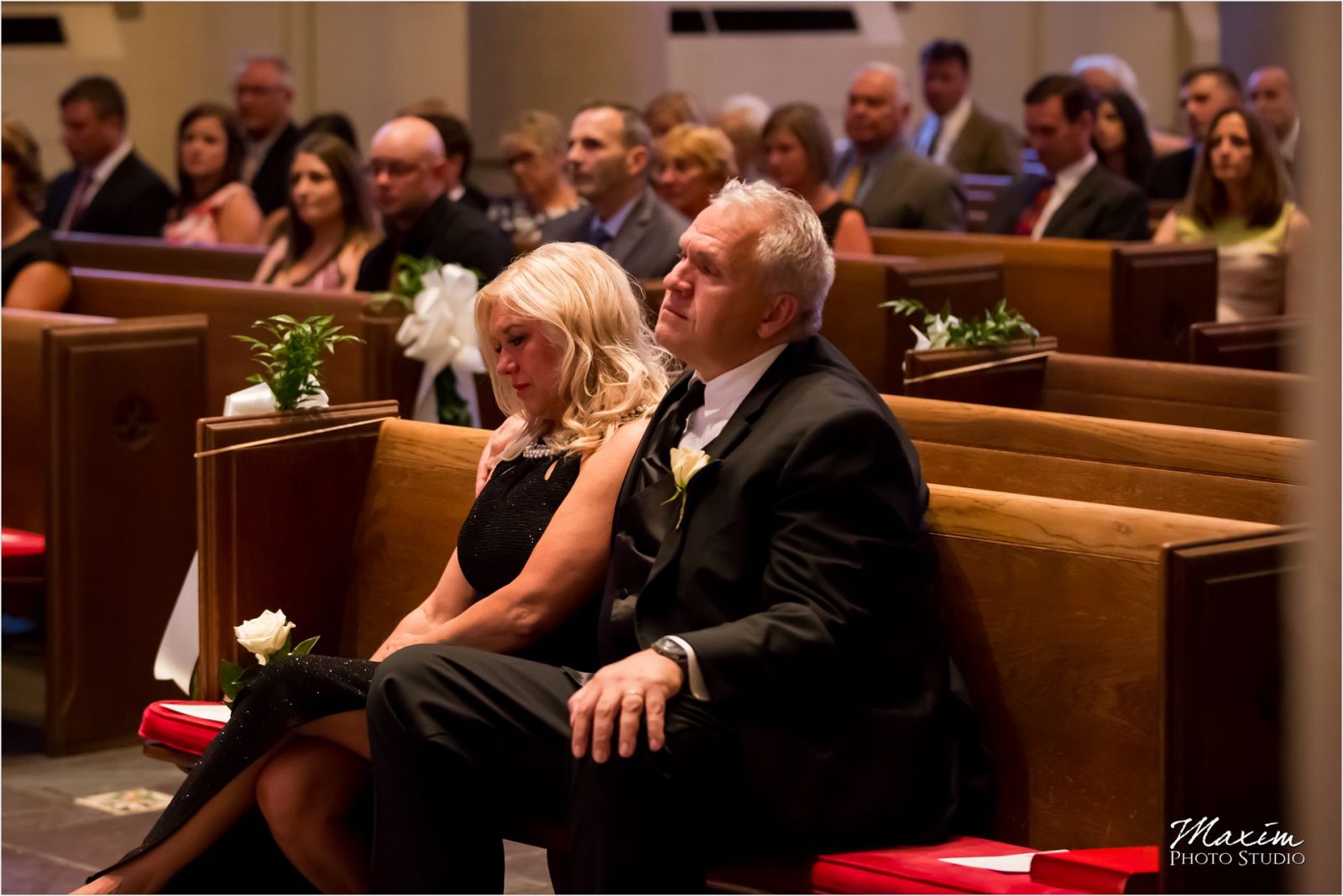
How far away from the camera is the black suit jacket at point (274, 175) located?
10289mm

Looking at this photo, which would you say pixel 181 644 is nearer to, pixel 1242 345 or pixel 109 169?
→ pixel 1242 345

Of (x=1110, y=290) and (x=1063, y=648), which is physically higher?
(x=1110, y=290)

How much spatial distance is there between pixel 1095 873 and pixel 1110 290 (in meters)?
4.27

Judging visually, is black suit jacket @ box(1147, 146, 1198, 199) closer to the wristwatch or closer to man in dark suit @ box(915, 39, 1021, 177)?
man in dark suit @ box(915, 39, 1021, 177)

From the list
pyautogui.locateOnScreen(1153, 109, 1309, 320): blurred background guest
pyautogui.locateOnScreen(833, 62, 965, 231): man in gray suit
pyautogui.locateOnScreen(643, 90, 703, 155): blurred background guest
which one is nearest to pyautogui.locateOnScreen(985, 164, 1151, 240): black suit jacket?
pyautogui.locateOnScreen(1153, 109, 1309, 320): blurred background guest

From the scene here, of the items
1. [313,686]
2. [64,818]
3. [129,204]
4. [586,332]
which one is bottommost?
[64,818]

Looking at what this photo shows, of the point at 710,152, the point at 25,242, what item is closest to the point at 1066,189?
the point at 710,152

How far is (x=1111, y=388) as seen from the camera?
4.87 m

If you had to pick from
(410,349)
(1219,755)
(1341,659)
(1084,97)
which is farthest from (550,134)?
(1341,659)

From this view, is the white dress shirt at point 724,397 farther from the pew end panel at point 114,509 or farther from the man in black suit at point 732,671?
the pew end panel at point 114,509

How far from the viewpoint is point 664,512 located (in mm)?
3131

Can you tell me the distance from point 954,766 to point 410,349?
2733mm

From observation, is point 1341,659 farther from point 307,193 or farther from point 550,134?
point 550,134

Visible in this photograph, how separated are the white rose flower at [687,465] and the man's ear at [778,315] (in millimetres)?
250
